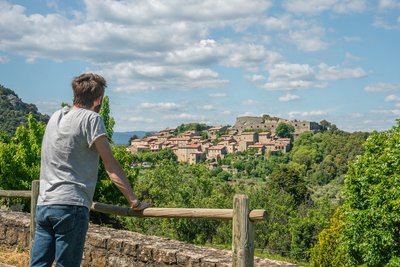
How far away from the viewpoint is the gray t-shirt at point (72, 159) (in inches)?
119

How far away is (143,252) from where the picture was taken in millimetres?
5594

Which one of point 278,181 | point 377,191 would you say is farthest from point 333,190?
point 377,191

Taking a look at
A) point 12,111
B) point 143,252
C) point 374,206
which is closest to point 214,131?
point 12,111

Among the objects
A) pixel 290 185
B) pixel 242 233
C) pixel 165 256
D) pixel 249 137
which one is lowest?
pixel 290 185

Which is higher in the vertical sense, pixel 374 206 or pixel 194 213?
pixel 194 213

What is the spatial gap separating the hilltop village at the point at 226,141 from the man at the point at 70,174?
134742 millimetres

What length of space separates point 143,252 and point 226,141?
504 feet

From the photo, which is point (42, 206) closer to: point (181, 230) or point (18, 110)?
point (181, 230)

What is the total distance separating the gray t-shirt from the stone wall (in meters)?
2.34

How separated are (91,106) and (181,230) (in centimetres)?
3369

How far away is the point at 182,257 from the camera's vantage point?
17.3 feet

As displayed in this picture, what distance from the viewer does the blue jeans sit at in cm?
299

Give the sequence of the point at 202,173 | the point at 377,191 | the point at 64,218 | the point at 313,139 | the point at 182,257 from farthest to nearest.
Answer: the point at 313,139, the point at 202,173, the point at 377,191, the point at 182,257, the point at 64,218

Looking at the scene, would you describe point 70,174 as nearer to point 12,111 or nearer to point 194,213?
point 194,213
